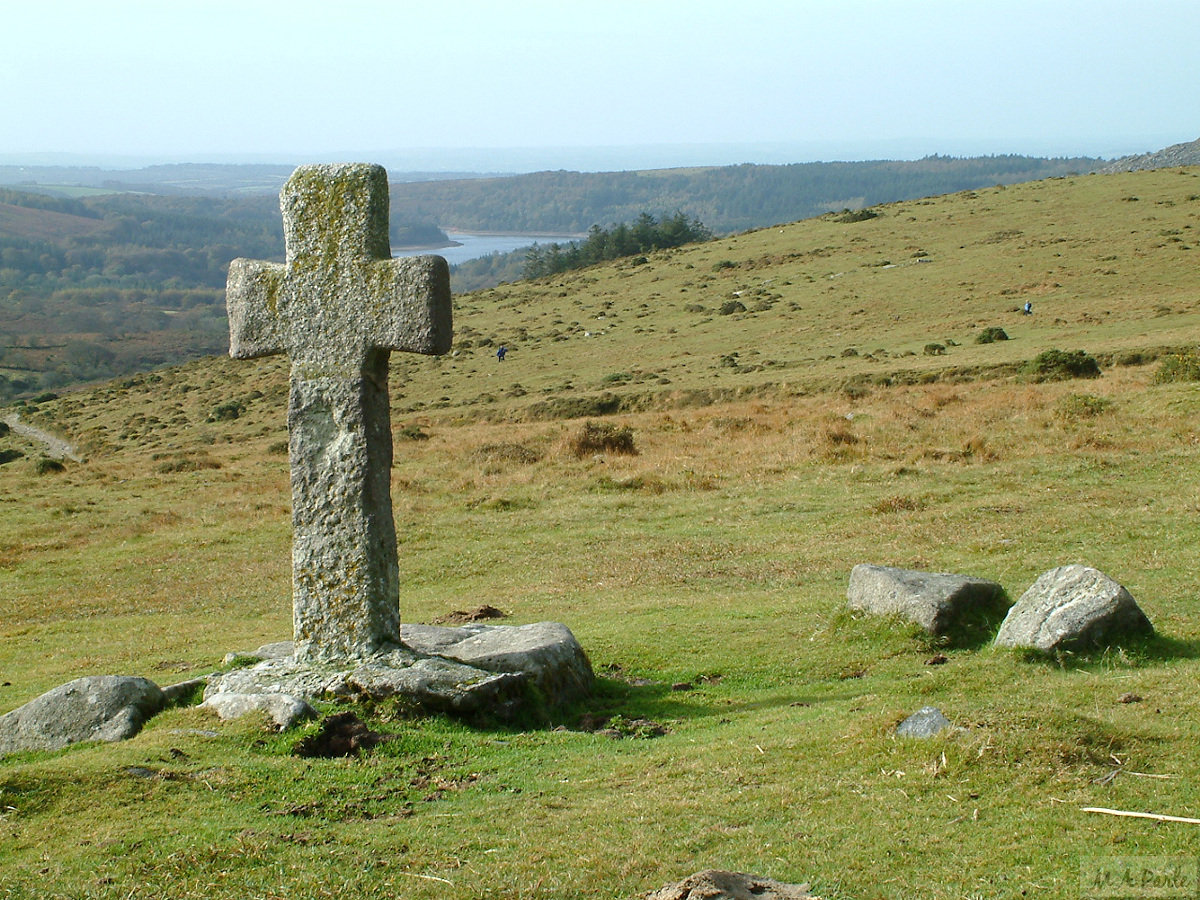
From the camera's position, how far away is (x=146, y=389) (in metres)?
70.2

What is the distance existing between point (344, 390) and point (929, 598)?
6.26 meters

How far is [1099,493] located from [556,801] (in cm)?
1422

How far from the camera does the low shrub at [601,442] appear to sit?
28.6 meters

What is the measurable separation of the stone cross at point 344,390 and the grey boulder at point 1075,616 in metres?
5.81

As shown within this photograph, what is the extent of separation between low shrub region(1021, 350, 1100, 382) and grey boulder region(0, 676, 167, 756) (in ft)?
92.6

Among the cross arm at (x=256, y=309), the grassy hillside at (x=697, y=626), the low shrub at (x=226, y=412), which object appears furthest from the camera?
the low shrub at (x=226, y=412)

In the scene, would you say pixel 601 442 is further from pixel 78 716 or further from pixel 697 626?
pixel 78 716

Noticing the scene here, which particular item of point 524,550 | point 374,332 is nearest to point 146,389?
point 524,550

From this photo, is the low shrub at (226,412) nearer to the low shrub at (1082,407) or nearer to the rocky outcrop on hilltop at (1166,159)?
the low shrub at (1082,407)

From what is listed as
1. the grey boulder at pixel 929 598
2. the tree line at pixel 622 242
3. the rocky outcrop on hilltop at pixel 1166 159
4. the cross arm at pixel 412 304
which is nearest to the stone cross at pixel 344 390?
the cross arm at pixel 412 304

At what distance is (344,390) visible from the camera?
30.6ft

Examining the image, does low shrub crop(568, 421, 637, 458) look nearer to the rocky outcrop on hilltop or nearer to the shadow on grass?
the shadow on grass

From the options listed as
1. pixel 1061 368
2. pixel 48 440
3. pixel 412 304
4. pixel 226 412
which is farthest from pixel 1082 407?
pixel 48 440

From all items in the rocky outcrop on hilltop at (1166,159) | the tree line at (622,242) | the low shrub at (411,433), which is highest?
the rocky outcrop on hilltop at (1166,159)
